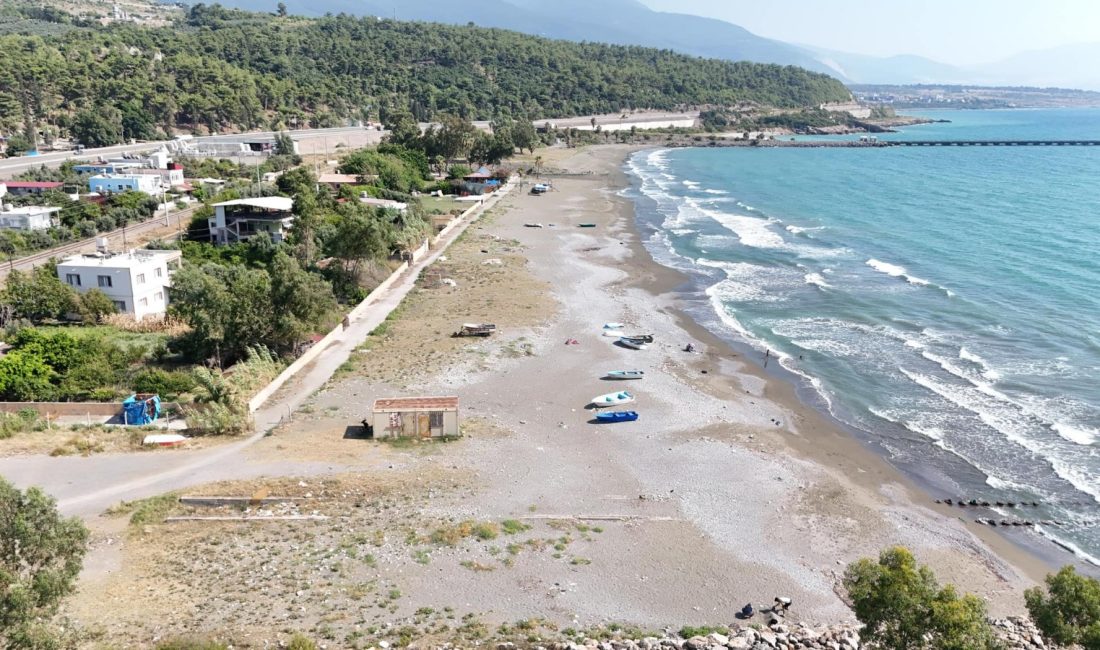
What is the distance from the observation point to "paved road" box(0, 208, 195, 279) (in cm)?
5626

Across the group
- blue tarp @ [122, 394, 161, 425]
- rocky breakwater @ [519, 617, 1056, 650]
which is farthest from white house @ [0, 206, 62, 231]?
rocky breakwater @ [519, 617, 1056, 650]

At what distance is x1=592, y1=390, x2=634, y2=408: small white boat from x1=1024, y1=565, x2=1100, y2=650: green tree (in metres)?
21.1

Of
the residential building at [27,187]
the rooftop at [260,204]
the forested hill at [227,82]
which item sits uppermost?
the forested hill at [227,82]

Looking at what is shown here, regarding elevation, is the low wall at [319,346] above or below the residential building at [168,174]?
below

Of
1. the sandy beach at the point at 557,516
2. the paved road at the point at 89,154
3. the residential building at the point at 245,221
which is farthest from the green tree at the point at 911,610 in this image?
the paved road at the point at 89,154

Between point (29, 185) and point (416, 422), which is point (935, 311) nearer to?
point (416, 422)

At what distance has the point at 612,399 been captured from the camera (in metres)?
36.0

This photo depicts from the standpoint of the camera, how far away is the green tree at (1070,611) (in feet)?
49.7

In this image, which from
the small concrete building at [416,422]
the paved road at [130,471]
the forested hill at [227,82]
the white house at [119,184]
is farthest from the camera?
the forested hill at [227,82]

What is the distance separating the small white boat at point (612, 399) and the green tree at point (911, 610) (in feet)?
63.8

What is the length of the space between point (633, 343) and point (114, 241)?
44.5 metres

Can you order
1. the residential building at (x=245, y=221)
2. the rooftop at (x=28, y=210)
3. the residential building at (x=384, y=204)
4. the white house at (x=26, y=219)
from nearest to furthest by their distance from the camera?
the residential building at (x=245, y=221)
the white house at (x=26, y=219)
the rooftop at (x=28, y=210)
the residential building at (x=384, y=204)

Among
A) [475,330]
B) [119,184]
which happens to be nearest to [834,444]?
[475,330]

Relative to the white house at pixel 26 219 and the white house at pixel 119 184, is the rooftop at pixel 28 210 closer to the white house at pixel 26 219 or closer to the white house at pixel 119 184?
the white house at pixel 26 219
